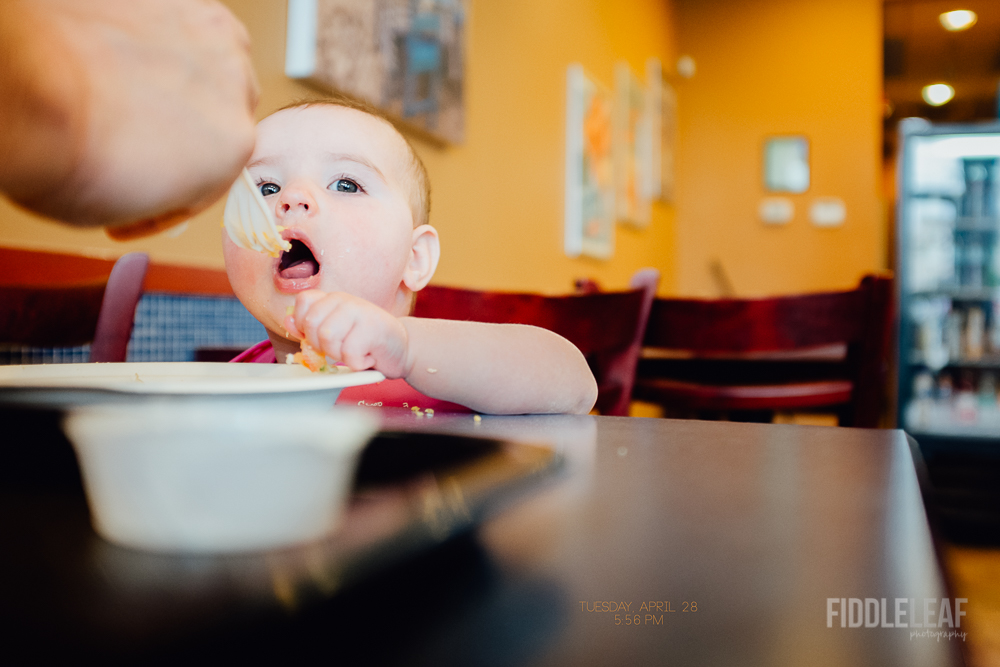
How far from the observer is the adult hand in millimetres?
164

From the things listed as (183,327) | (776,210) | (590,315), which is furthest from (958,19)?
(183,327)

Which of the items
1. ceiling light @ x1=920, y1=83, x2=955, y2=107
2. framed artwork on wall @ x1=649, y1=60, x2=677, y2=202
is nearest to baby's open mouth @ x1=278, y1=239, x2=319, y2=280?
framed artwork on wall @ x1=649, y1=60, x2=677, y2=202

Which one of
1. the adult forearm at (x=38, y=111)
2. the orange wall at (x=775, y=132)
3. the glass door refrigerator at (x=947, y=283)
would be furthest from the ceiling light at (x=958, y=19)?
the adult forearm at (x=38, y=111)

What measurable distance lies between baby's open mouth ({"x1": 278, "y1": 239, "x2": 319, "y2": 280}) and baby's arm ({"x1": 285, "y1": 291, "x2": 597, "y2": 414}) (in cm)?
4

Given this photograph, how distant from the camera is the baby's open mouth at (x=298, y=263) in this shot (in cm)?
44

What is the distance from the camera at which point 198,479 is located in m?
0.17

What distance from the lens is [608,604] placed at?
0.13m

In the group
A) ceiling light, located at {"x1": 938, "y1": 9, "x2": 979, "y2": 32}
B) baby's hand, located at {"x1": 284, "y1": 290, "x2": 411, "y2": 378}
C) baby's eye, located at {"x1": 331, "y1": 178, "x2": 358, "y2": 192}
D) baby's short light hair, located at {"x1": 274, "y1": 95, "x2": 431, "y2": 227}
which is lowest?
baby's hand, located at {"x1": 284, "y1": 290, "x2": 411, "y2": 378}

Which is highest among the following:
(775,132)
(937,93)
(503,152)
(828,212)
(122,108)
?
(937,93)

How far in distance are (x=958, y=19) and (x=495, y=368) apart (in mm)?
4556

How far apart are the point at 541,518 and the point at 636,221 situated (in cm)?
319

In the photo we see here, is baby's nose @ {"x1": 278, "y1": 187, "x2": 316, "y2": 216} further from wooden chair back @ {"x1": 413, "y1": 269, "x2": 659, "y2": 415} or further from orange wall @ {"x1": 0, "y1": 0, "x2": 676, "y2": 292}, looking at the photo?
orange wall @ {"x1": 0, "y1": 0, "x2": 676, "y2": 292}

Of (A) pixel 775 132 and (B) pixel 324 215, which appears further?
(A) pixel 775 132

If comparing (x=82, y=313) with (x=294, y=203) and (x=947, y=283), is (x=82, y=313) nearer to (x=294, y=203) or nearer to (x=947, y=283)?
(x=294, y=203)
